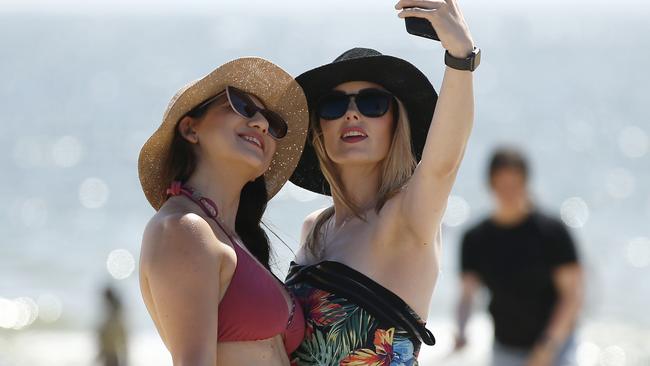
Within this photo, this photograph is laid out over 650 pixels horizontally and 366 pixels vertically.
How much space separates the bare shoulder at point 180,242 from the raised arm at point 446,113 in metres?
0.72

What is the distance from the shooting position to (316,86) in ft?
12.9

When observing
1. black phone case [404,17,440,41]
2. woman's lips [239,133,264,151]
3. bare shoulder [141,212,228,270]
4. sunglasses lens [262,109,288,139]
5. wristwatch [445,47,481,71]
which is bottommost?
bare shoulder [141,212,228,270]

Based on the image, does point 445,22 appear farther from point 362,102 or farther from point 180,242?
point 180,242

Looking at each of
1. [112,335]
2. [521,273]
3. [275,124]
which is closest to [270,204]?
[112,335]

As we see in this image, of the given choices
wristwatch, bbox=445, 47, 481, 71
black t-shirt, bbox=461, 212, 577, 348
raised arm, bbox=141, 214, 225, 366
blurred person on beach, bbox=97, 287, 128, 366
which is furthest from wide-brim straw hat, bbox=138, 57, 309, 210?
blurred person on beach, bbox=97, 287, 128, 366

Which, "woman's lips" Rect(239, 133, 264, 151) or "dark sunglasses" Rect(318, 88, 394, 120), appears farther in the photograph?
"dark sunglasses" Rect(318, 88, 394, 120)

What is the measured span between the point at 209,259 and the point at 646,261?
1480 cm

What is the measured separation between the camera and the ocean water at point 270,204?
14.7 meters

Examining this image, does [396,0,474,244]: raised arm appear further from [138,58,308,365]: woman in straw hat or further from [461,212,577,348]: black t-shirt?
[461,212,577,348]: black t-shirt

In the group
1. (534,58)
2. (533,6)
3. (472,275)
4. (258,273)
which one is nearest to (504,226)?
(472,275)

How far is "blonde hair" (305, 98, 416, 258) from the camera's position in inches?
152

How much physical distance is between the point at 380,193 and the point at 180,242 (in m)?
0.94

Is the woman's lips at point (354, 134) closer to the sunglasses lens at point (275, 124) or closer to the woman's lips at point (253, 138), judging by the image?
the sunglasses lens at point (275, 124)

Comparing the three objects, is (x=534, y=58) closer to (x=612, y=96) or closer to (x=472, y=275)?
(x=612, y=96)
